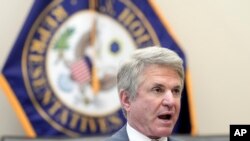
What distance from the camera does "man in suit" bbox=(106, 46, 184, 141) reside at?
176 centimetres

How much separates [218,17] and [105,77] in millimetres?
1083

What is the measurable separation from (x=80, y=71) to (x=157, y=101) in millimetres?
1703

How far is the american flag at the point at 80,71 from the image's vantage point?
3.41 meters

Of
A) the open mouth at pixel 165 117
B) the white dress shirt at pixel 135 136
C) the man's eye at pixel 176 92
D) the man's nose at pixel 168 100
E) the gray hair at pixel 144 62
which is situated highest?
the gray hair at pixel 144 62

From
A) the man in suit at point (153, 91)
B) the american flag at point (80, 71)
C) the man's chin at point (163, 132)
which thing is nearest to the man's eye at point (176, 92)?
the man in suit at point (153, 91)

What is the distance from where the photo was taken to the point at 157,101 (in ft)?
5.78

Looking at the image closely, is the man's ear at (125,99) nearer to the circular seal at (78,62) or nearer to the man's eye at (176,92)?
the man's eye at (176,92)

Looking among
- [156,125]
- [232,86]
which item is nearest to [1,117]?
[232,86]

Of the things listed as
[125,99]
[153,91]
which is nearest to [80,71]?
[125,99]

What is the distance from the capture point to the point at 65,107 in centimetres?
340

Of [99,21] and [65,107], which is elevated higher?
[99,21]

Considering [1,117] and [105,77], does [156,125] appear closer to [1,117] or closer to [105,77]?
[105,77]

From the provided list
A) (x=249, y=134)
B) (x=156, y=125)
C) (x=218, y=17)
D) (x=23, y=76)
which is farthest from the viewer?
(x=218, y=17)

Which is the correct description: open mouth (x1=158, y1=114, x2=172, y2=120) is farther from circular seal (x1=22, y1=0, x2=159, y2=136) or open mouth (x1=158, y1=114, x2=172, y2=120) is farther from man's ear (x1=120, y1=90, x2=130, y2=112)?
circular seal (x1=22, y1=0, x2=159, y2=136)
